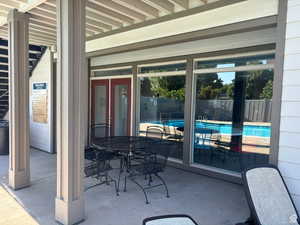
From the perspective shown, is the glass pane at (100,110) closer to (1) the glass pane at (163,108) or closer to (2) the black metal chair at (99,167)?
(1) the glass pane at (163,108)

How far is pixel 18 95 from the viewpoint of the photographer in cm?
323

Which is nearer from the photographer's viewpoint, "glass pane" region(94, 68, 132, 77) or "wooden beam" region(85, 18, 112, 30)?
"wooden beam" region(85, 18, 112, 30)

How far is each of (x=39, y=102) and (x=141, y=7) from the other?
3982mm

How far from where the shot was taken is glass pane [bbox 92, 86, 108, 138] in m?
5.91

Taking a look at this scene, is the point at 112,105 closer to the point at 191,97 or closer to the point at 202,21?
the point at 191,97

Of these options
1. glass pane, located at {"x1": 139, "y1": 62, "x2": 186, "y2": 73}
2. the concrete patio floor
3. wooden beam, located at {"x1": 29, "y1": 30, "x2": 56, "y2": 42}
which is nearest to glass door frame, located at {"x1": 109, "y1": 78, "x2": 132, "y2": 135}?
glass pane, located at {"x1": 139, "y1": 62, "x2": 186, "y2": 73}

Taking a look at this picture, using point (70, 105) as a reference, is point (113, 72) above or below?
above

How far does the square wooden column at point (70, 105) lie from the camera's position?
233cm

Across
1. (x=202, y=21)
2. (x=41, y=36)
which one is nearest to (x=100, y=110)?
(x=41, y=36)

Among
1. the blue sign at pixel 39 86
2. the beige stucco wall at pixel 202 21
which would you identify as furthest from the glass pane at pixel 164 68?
the blue sign at pixel 39 86

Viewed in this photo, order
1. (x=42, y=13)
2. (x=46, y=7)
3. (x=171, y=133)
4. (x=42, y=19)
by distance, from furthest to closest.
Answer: (x=171, y=133) < (x=42, y=19) < (x=42, y=13) < (x=46, y=7)

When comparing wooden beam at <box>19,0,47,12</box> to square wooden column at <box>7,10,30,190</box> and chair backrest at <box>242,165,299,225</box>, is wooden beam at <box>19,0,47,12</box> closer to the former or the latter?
square wooden column at <box>7,10,30,190</box>

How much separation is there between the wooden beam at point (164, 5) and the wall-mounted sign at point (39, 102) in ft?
12.2

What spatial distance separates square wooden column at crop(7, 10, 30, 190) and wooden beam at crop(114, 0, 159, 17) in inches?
60.4
